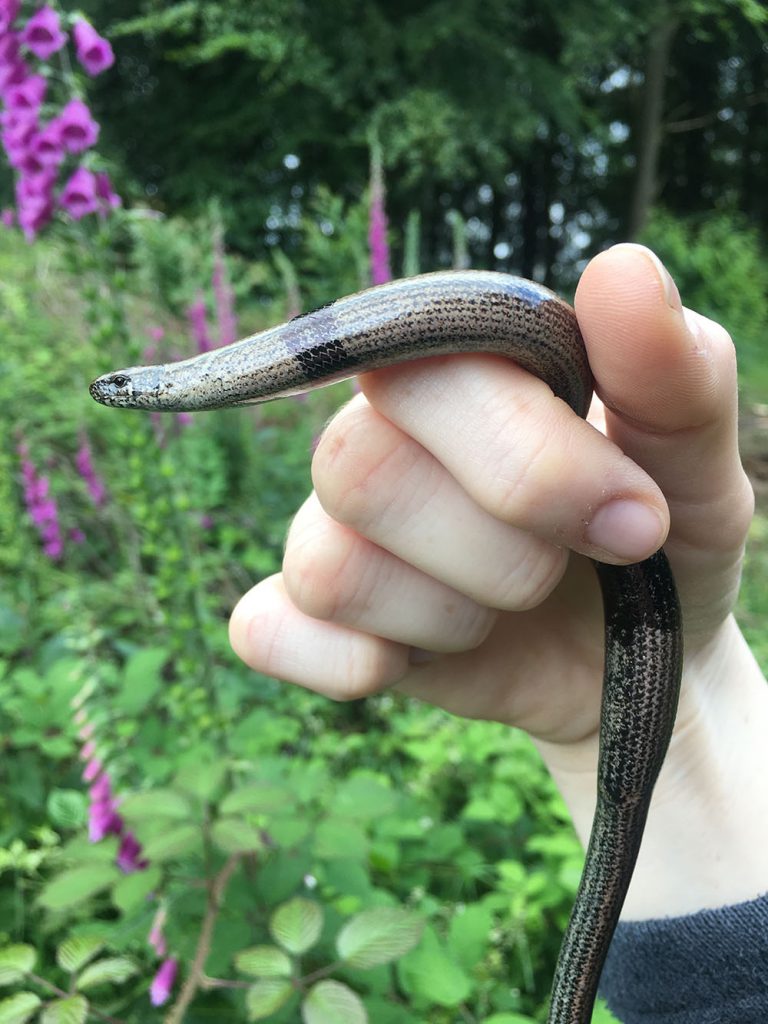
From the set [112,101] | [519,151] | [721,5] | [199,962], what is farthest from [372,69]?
[199,962]

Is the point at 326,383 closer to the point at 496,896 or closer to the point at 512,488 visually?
the point at 512,488

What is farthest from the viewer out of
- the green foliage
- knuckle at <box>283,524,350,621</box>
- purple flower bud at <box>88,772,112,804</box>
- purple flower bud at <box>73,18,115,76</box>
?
the green foliage

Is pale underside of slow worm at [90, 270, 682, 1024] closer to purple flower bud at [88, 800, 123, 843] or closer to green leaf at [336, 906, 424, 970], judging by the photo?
green leaf at [336, 906, 424, 970]

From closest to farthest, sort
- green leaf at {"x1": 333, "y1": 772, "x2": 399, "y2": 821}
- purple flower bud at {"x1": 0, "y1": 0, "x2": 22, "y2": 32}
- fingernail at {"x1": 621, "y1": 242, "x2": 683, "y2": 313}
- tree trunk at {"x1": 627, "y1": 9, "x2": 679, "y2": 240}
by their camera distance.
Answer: fingernail at {"x1": 621, "y1": 242, "x2": 683, "y2": 313} < green leaf at {"x1": 333, "y1": 772, "x2": 399, "y2": 821} < purple flower bud at {"x1": 0, "y1": 0, "x2": 22, "y2": 32} < tree trunk at {"x1": 627, "y1": 9, "x2": 679, "y2": 240}

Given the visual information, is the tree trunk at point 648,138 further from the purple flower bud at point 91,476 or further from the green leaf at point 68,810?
the green leaf at point 68,810

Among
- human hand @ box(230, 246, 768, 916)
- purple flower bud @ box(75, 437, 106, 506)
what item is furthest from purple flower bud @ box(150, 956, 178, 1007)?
purple flower bud @ box(75, 437, 106, 506)

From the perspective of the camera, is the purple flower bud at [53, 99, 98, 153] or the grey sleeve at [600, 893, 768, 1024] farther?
the purple flower bud at [53, 99, 98, 153]
